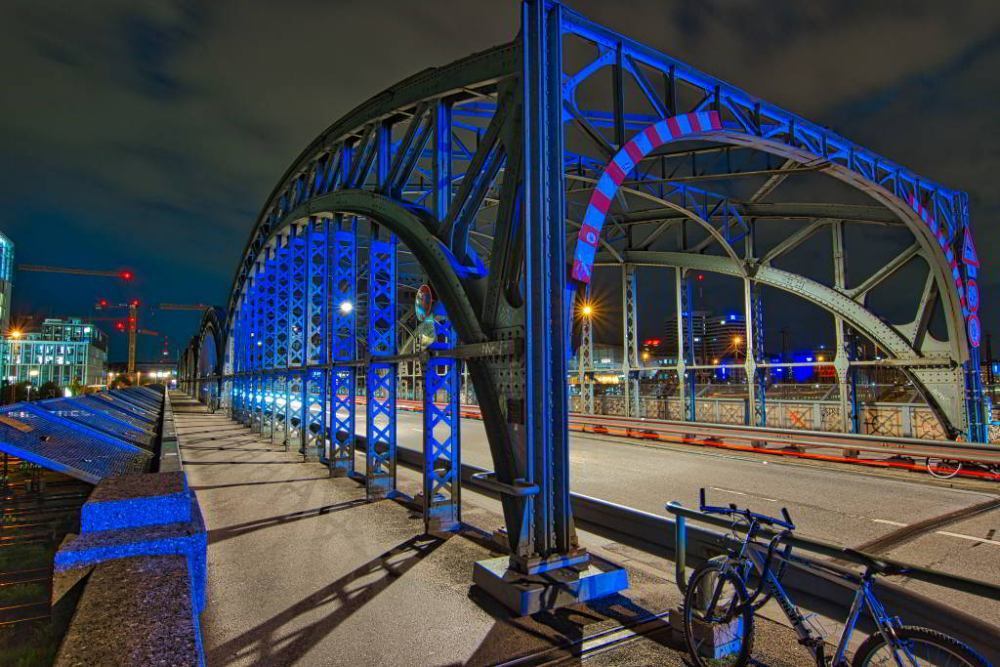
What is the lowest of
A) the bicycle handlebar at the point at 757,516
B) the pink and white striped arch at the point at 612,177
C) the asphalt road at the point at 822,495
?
the asphalt road at the point at 822,495

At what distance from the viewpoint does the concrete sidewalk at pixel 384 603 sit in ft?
15.9

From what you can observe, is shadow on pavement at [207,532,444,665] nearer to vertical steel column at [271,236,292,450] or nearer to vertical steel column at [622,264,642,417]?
vertical steel column at [271,236,292,450]

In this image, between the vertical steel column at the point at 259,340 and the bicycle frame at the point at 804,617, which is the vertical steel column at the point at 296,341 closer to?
the vertical steel column at the point at 259,340

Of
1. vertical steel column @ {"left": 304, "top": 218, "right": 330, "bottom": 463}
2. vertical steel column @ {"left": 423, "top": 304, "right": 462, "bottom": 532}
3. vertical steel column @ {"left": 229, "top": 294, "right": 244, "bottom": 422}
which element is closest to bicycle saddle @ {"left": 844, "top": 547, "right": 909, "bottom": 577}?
vertical steel column @ {"left": 423, "top": 304, "right": 462, "bottom": 532}

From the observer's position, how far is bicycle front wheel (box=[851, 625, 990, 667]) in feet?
9.23

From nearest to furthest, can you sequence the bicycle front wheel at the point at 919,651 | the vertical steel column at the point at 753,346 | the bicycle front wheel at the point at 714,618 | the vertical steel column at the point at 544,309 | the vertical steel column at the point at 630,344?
the bicycle front wheel at the point at 919,651, the bicycle front wheel at the point at 714,618, the vertical steel column at the point at 544,309, the vertical steel column at the point at 753,346, the vertical steel column at the point at 630,344

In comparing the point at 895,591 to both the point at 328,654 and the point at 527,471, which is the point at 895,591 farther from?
the point at 328,654

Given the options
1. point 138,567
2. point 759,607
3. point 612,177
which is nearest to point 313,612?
point 138,567

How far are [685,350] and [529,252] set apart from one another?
64.2 ft

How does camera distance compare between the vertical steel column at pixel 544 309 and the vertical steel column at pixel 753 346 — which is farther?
the vertical steel column at pixel 753 346

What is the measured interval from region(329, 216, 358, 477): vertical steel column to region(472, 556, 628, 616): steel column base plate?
7.40m

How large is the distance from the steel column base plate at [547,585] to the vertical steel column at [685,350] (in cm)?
1749

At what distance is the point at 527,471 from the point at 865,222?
1712 centimetres

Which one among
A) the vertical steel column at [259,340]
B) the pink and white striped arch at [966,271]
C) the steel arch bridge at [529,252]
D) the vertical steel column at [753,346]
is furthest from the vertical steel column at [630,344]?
the vertical steel column at [259,340]
